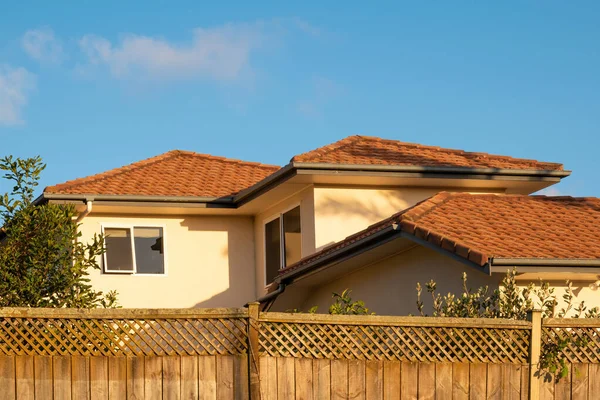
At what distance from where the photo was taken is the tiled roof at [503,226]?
46.4 feet

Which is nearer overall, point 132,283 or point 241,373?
point 241,373

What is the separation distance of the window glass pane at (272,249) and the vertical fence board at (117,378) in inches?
435

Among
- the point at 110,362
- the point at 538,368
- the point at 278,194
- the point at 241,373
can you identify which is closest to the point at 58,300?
the point at 110,362

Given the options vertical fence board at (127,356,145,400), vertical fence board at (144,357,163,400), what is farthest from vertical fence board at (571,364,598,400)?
vertical fence board at (127,356,145,400)

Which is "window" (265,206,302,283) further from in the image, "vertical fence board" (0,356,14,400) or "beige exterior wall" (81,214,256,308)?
"vertical fence board" (0,356,14,400)

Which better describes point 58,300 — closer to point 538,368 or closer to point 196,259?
point 538,368

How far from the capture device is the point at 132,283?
72.3 feet

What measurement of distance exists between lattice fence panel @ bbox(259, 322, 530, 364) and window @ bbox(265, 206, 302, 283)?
9473 mm

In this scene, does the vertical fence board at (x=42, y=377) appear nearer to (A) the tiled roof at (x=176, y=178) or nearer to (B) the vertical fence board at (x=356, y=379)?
(B) the vertical fence board at (x=356, y=379)

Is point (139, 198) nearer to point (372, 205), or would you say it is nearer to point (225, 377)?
point (372, 205)

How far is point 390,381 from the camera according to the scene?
11062 millimetres

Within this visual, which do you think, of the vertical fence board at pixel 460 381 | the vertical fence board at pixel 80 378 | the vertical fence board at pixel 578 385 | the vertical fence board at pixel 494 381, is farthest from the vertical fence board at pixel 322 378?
the vertical fence board at pixel 578 385

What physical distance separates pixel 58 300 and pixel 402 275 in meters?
6.13

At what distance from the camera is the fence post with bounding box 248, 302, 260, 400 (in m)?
10.8
